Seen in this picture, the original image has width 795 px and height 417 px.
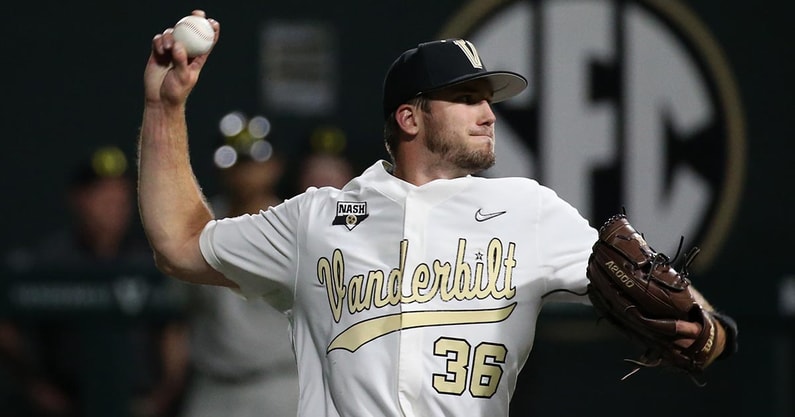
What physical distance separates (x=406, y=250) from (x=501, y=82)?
438mm

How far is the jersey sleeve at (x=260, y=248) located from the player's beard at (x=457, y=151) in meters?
0.33

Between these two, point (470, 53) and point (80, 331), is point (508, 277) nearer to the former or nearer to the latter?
point (470, 53)

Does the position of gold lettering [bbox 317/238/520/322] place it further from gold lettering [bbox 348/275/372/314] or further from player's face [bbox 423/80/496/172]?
player's face [bbox 423/80/496/172]

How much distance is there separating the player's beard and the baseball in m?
0.51

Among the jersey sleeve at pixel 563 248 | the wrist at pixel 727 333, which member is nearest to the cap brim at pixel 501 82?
the jersey sleeve at pixel 563 248

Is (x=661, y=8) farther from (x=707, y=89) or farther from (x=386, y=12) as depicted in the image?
(x=386, y=12)

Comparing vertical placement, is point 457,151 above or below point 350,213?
above

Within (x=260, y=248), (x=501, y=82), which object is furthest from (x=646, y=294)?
(x=260, y=248)

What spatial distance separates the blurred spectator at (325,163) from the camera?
573 cm

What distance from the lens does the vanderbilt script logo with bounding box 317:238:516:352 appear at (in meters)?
3.17

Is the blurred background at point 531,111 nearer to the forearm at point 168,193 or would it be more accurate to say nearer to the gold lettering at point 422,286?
the forearm at point 168,193

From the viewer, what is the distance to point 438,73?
10.8 ft

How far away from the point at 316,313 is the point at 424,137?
439 millimetres

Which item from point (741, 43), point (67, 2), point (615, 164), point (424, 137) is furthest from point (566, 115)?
point (424, 137)
